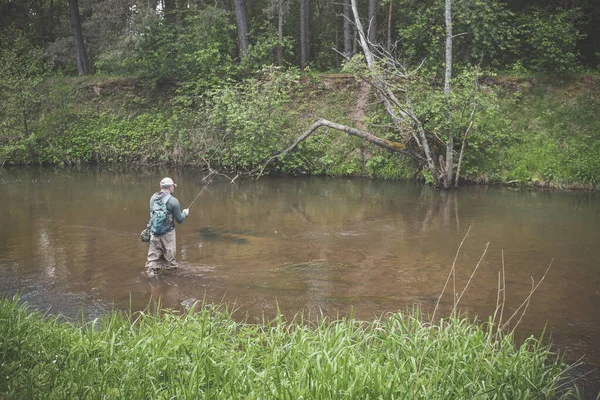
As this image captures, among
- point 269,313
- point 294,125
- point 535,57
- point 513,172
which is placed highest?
point 535,57

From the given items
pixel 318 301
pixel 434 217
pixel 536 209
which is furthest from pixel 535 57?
pixel 318 301

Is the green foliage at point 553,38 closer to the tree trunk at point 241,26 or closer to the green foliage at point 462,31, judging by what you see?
the green foliage at point 462,31

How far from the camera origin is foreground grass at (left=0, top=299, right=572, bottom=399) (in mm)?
4543

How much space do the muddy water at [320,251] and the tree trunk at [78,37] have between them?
11893 mm

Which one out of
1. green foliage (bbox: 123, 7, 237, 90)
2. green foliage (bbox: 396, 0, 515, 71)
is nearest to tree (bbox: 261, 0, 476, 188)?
green foliage (bbox: 396, 0, 515, 71)

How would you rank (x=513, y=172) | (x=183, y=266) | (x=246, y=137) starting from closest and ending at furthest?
(x=183, y=266) < (x=513, y=172) < (x=246, y=137)

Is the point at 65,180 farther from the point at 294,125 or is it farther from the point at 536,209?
the point at 536,209

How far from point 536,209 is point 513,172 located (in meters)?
3.80

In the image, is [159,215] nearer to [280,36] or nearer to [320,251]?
[320,251]

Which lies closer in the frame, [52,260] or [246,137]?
[52,260]

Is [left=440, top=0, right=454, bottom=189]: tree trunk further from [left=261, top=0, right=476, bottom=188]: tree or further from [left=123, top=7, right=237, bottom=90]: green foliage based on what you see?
[left=123, top=7, right=237, bottom=90]: green foliage

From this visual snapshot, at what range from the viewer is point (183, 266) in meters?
10.5

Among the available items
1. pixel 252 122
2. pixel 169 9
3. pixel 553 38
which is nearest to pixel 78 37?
pixel 169 9

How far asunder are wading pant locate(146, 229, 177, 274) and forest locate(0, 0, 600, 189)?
33.0 ft
